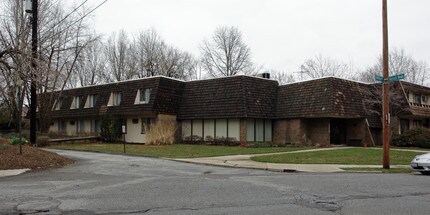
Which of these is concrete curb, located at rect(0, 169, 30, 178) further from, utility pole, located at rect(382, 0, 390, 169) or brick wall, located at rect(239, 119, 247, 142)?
brick wall, located at rect(239, 119, 247, 142)

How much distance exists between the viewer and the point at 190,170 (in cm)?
1672

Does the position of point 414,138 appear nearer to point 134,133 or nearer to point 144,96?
point 144,96

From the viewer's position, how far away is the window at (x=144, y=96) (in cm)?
3606

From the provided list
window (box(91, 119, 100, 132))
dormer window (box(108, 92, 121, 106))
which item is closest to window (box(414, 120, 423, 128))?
dormer window (box(108, 92, 121, 106))

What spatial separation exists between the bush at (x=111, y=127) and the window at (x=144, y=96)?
3.66m

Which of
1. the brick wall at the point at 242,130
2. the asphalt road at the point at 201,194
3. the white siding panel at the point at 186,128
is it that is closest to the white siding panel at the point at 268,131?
the brick wall at the point at 242,130

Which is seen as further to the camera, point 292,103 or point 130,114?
point 130,114

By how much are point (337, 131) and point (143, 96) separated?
16.9 meters

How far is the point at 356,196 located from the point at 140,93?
2873cm

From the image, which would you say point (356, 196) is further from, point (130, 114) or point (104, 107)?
point (104, 107)

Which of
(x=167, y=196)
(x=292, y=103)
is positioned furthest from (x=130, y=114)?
(x=167, y=196)

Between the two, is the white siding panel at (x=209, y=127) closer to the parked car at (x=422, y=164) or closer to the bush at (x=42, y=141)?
the bush at (x=42, y=141)

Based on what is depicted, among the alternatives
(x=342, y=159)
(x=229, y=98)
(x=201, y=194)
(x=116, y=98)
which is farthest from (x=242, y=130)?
(x=201, y=194)

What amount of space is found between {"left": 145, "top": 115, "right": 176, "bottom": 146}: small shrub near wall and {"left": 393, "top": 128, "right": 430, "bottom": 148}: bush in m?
18.4
